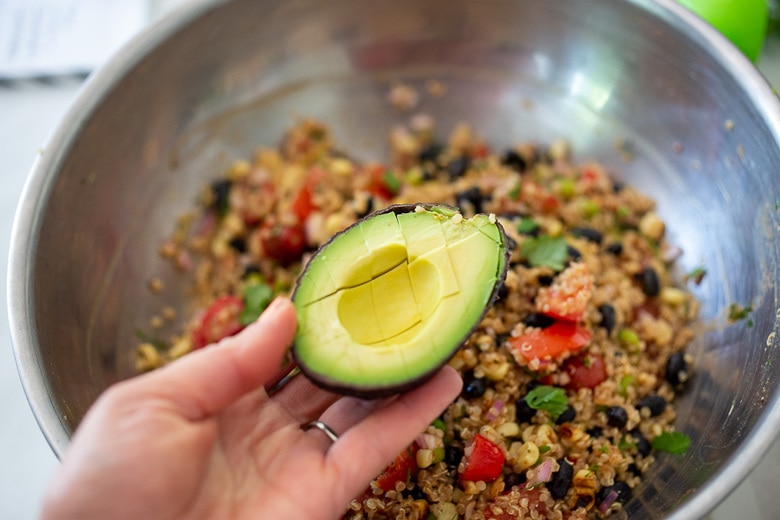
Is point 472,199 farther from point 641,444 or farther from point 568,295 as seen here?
point 641,444

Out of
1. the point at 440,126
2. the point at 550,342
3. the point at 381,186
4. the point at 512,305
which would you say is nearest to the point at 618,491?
the point at 550,342

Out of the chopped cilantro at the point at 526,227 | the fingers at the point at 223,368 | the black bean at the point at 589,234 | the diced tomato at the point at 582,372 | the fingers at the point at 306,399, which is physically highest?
the fingers at the point at 223,368

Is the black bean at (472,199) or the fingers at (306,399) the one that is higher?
the black bean at (472,199)

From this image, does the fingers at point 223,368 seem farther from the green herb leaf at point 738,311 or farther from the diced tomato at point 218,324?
the green herb leaf at point 738,311

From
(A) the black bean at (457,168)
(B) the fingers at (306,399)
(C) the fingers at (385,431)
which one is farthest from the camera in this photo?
(A) the black bean at (457,168)

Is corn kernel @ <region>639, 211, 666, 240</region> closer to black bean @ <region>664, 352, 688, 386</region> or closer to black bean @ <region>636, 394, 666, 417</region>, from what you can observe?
black bean @ <region>664, 352, 688, 386</region>

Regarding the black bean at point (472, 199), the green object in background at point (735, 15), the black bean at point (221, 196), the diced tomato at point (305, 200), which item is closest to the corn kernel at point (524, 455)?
the black bean at point (472, 199)

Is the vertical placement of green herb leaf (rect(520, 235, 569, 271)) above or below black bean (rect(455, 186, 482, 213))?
below

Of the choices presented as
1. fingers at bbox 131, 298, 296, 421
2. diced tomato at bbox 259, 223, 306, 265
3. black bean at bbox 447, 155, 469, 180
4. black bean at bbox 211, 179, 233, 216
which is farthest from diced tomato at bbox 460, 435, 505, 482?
black bean at bbox 211, 179, 233, 216
